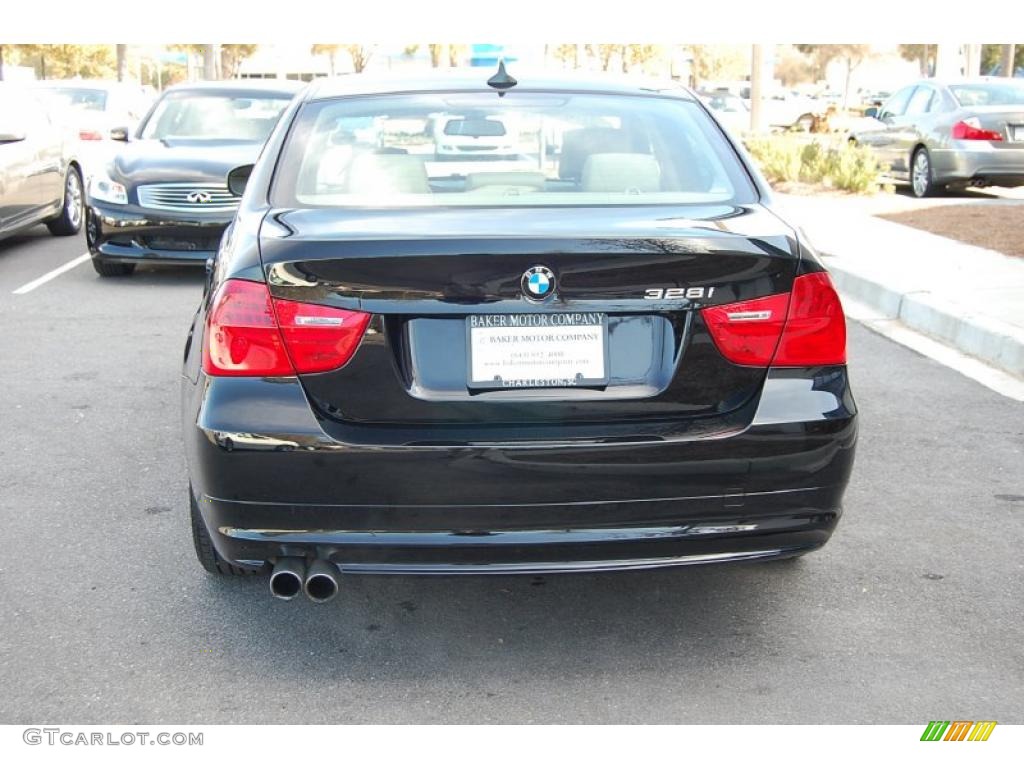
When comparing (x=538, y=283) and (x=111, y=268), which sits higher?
(x=538, y=283)

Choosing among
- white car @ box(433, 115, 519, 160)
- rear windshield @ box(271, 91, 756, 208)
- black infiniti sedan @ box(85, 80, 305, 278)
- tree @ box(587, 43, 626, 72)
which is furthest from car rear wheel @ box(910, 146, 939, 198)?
tree @ box(587, 43, 626, 72)

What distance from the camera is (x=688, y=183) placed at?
13.3ft

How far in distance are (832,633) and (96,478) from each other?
3.01 metres

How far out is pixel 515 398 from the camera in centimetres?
325

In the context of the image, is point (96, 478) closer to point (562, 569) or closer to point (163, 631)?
point (163, 631)

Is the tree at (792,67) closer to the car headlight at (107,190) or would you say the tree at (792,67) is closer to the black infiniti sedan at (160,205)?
the black infiniti sedan at (160,205)

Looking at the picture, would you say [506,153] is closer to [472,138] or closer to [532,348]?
[472,138]

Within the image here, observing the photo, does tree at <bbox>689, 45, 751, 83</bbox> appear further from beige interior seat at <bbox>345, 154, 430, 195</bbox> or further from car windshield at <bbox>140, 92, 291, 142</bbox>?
beige interior seat at <bbox>345, 154, 430, 195</bbox>

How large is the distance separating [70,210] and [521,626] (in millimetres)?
10667

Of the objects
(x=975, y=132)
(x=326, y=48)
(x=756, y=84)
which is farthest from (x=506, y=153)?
A: (x=326, y=48)

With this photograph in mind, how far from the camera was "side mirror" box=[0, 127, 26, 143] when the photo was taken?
34.3 ft

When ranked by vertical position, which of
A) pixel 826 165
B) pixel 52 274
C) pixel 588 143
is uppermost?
pixel 588 143

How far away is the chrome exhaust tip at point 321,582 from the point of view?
10.9 feet

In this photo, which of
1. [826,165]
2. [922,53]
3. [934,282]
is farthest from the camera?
[922,53]
